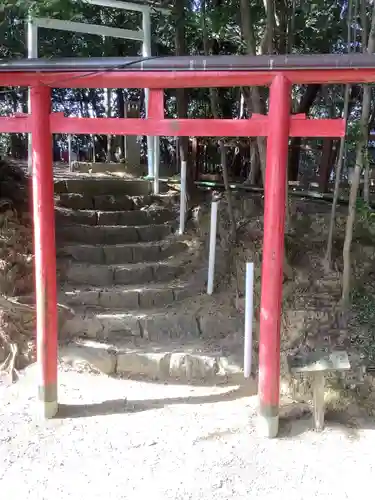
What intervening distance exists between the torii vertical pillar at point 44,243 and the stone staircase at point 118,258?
1399 millimetres

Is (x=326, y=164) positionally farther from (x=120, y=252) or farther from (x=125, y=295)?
(x=125, y=295)

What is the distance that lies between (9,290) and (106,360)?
157 cm

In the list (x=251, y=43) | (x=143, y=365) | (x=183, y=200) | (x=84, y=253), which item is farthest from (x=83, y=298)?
(x=251, y=43)

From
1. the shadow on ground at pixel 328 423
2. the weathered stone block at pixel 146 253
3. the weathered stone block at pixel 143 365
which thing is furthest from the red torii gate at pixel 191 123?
the weathered stone block at pixel 146 253

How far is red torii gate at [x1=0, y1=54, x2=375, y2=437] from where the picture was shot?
3814 millimetres

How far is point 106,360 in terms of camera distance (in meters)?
5.46

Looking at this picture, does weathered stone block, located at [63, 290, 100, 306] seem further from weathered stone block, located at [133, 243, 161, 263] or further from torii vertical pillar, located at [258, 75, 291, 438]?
torii vertical pillar, located at [258, 75, 291, 438]

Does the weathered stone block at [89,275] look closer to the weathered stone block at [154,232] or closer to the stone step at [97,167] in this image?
the weathered stone block at [154,232]

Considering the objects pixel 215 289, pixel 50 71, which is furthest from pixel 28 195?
pixel 50 71

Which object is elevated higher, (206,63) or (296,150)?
(206,63)

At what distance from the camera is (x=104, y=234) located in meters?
7.59

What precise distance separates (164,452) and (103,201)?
204 inches

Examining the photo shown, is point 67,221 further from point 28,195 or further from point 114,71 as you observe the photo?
point 114,71

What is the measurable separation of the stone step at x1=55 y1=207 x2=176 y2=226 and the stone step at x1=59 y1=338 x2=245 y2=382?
8.76ft
